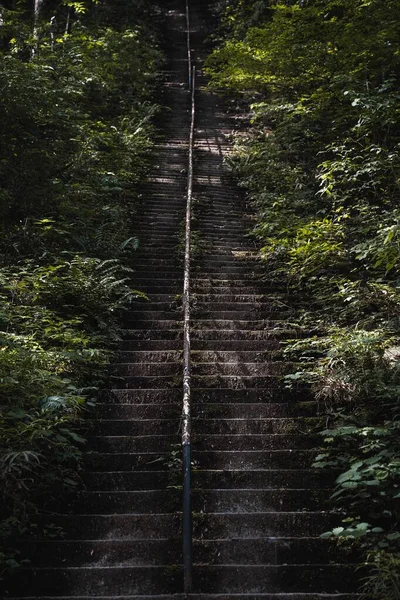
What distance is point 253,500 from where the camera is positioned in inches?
193

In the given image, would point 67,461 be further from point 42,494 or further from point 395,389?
point 395,389

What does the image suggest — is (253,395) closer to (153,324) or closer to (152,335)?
(152,335)

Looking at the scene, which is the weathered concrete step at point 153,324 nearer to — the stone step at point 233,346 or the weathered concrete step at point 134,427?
the stone step at point 233,346

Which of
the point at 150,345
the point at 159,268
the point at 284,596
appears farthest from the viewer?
the point at 159,268

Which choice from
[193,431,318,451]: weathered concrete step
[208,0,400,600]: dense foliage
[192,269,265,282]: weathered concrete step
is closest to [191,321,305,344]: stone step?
[208,0,400,600]: dense foliage

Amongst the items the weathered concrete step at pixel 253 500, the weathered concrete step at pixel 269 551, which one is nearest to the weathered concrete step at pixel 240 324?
the weathered concrete step at pixel 253 500

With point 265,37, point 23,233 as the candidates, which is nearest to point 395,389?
point 23,233

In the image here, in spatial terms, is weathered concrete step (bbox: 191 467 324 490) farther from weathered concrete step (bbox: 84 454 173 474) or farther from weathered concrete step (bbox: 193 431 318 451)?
weathered concrete step (bbox: 193 431 318 451)

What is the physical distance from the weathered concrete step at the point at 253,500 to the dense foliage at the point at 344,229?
27 centimetres

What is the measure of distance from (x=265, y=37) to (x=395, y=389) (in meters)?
9.27

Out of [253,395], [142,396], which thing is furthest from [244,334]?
[142,396]

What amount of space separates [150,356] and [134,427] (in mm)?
1423

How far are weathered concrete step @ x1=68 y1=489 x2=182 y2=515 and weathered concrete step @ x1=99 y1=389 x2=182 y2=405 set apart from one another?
4.46ft

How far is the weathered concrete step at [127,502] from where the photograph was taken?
4.82 m
